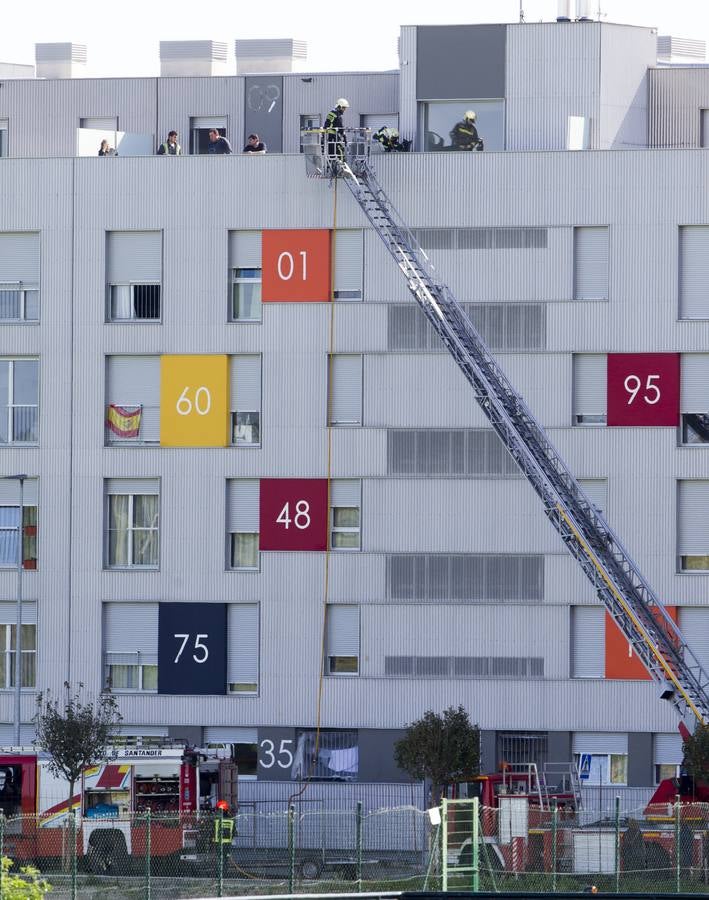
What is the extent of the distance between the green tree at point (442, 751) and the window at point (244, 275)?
1457 cm

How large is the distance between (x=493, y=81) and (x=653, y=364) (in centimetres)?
1030

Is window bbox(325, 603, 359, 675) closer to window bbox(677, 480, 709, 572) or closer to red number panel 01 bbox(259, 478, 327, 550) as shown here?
red number panel 01 bbox(259, 478, 327, 550)

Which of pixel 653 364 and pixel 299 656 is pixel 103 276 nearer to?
pixel 299 656

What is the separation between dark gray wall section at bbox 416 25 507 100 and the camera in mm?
56250

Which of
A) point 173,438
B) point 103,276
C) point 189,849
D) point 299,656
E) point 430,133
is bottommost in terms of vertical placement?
point 189,849

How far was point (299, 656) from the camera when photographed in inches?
2154

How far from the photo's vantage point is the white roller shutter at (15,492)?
56000 millimetres

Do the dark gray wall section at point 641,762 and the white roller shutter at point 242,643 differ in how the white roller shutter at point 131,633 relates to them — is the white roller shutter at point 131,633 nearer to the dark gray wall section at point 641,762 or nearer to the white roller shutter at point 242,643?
the white roller shutter at point 242,643

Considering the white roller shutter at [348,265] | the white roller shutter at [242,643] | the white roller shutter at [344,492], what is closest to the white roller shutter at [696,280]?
the white roller shutter at [348,265]

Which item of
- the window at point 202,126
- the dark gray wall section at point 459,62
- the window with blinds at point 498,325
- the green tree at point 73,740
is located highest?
the dark gray wall section at point 459,62

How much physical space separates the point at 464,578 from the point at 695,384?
8.96 metres

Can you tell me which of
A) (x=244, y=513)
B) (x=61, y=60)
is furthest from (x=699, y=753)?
(x=61, y=60)

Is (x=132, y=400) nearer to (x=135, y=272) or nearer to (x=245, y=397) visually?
(x=245, y=397)

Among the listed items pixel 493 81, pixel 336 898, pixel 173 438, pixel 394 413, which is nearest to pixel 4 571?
pixel 173 438
